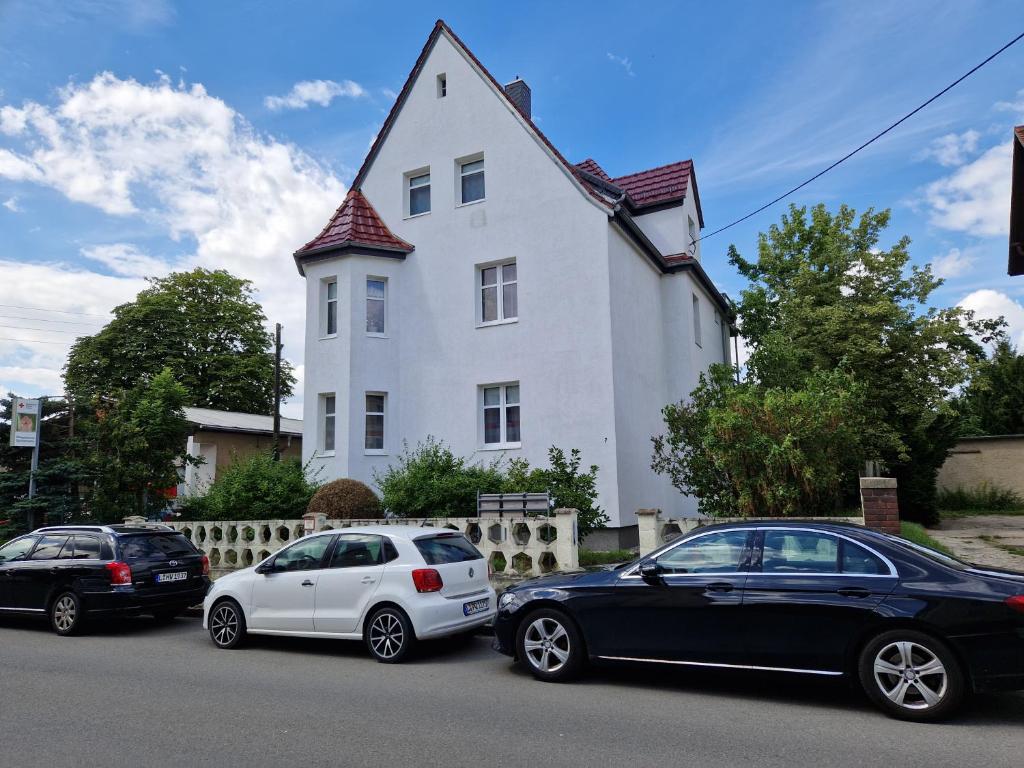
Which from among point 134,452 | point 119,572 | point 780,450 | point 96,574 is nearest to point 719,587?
point 780,450

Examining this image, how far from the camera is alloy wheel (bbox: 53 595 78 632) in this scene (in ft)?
33.3

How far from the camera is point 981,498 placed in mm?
28453

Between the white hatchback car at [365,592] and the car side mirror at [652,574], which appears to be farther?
the white hatchback car at [365,592]

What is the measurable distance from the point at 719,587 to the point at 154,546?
8.53 metres

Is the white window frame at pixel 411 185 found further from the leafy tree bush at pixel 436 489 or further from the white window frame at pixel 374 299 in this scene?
the leafy tree bush at pixel 436 489

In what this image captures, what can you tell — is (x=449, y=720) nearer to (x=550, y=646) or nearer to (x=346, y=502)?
(x=550, y=646)

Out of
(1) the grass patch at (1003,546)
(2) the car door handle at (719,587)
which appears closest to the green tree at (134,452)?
(2) the car door handle at (719,587)

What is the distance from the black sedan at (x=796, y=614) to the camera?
5.34m

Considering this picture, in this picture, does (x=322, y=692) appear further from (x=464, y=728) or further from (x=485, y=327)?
(x=485, y=327)

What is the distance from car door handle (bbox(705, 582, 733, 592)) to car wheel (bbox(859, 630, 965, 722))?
1.11m

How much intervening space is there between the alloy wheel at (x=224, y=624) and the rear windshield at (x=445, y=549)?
274cm

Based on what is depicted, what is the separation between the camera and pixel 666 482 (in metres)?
20.1

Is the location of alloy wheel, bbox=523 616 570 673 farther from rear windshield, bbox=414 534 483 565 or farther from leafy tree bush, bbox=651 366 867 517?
leafy tree bush, bbox=651 366 867 517

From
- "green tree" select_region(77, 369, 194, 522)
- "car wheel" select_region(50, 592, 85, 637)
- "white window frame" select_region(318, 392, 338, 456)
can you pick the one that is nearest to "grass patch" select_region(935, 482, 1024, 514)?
"white window frame" select_region(318, 392, 338, 456)
